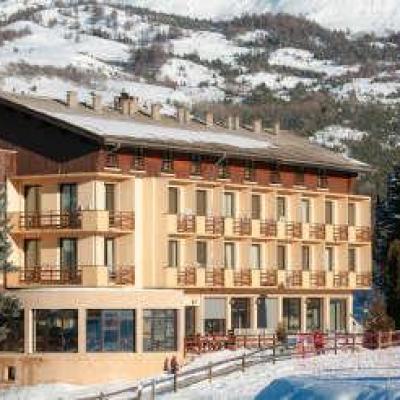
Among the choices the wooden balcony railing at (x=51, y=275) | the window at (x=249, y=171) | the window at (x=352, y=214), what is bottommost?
the wooden balcony railing at (x=51, y=275)

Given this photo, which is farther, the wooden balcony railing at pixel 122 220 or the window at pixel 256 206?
the window at pixel 256 206

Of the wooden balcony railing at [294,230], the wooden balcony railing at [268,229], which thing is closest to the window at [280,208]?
the wooden balcony railing at [294,230]

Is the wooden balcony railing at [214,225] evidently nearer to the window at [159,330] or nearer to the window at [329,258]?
the window at [159,330]

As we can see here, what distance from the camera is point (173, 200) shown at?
75875mm

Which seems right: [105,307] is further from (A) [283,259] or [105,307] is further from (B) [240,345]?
(A) [283,259]

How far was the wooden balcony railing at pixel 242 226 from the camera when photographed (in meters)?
79.2

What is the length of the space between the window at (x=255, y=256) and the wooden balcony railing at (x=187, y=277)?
5.73 meters

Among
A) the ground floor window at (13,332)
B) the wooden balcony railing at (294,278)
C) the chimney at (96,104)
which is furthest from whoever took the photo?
the wooden balcony railing at (294,278)

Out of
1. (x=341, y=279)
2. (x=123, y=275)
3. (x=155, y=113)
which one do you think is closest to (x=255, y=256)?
(x=341, y=279)

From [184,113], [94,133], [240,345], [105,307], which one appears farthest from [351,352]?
[184,113]

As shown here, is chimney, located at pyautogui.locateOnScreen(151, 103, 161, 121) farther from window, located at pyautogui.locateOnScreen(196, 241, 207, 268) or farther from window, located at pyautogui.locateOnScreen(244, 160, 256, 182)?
window, located at pyautogui.locateOnScreen(196, 241, 207, 268)

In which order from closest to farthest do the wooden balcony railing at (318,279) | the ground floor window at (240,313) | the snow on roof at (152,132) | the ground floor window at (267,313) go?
the snow on roof at (152,132)
the ground floor window at (240,313)
the ground floor window at (267,313)
the wooden balcony railing at (318,279)

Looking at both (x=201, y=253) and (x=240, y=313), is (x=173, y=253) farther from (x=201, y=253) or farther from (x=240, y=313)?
(x=240, y=313)

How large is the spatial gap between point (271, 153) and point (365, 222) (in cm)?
965
